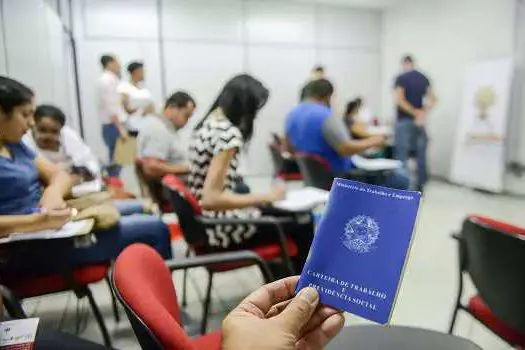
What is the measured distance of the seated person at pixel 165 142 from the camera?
2938mm

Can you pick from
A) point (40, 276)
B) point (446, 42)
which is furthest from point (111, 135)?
point (446, 42)

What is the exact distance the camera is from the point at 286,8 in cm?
671

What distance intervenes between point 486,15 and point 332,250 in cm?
585

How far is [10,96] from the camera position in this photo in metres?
1.69

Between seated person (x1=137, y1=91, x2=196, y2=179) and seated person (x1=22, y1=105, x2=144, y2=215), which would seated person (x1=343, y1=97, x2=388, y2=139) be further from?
seated person (x1=22, y1=105, x2=144, y2=215)

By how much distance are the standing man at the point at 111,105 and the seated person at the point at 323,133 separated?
7.79 ft

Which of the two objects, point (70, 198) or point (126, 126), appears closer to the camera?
point (70, 198)

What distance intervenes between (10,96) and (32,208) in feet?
1.47

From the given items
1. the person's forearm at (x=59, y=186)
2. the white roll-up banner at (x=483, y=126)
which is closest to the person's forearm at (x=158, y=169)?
the person's forearm at (x=59, y=186)

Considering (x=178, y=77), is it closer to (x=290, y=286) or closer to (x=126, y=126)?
(x=126, y=126)

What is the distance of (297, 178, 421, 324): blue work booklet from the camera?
57 centimetres

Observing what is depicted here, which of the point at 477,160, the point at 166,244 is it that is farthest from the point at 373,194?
the point at 477,160

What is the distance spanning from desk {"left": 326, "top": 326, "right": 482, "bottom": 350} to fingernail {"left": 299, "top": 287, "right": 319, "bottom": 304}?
420 mm

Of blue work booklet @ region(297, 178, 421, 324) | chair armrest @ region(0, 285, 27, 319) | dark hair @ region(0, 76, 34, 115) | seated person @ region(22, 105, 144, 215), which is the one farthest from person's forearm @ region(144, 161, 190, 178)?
blue work booklet @ region(297, 178, 421, 324)
